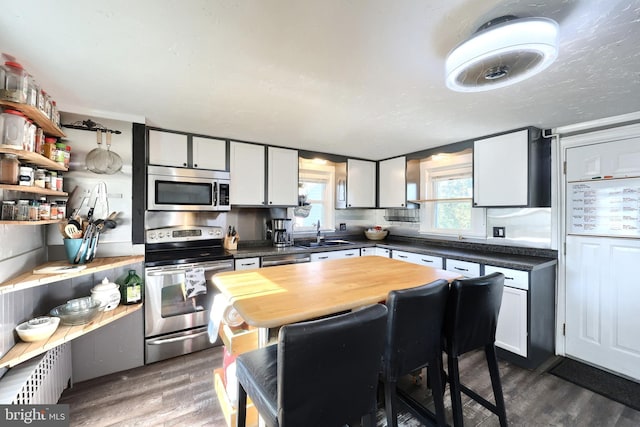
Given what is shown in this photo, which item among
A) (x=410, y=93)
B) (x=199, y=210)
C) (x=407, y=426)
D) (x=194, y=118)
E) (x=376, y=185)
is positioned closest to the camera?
(x=407, y=426)

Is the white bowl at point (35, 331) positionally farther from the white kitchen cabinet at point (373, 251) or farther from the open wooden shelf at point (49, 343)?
the white kitchen cabinet at point (373, 251)

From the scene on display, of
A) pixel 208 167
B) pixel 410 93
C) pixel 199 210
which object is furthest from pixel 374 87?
pixel 199 210

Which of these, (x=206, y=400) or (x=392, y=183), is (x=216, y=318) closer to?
(x=206, y=400)

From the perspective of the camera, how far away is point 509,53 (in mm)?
1059

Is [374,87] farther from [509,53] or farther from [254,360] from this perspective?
[254,360]

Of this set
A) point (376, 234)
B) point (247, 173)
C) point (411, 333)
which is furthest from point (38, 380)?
point (376, 234)

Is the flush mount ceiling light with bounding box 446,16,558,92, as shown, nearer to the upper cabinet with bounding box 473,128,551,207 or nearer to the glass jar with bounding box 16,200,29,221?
the upper cabinet with bounding box 473,128,551,207

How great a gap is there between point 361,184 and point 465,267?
6.39ft

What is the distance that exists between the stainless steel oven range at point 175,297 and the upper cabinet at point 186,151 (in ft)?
2.47

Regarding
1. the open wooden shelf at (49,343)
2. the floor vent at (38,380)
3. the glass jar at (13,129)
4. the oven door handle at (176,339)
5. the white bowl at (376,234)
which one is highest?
the glass jar at (13,129)

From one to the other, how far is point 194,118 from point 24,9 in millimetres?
1295

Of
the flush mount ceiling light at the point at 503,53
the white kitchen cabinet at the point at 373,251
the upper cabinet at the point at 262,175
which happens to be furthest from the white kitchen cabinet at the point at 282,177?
the flush mount ceiling light at the point at 503,53

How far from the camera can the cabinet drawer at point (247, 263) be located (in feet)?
9.14

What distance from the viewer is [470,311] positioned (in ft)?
4.47
